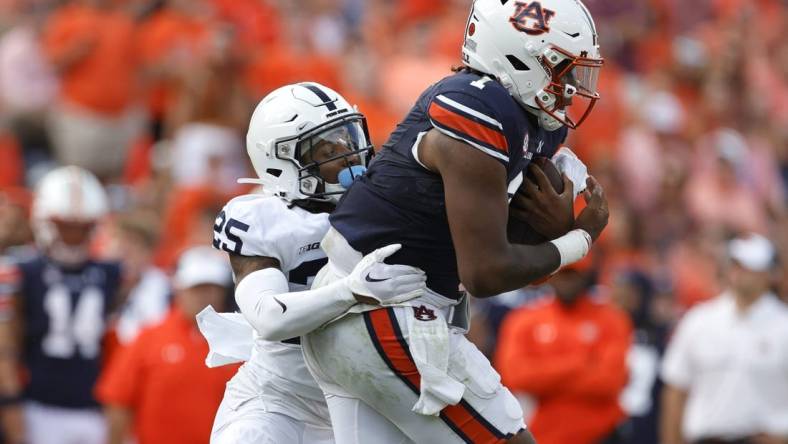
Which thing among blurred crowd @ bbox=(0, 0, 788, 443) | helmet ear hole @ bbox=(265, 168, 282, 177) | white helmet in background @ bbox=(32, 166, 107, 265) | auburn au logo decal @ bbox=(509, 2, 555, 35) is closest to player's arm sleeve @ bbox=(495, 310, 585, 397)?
blurred crowd @ bbox=(0, 0, 788, 443)

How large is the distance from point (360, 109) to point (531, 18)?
6.01 metres

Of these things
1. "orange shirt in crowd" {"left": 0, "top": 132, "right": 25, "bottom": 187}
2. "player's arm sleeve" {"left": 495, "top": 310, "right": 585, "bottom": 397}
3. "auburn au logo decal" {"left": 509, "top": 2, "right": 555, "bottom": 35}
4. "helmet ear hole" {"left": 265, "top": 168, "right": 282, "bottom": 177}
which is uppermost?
"auburn au logo decal" {"left": 509, "top": 2, "right": 555, "bottom": 35}

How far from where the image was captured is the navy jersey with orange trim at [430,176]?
13.3ft

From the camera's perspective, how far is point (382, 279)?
415 centimetres

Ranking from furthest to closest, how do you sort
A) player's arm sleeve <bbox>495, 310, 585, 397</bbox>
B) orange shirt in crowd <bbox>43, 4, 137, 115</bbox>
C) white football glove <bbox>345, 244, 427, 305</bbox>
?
orange shirt in crowd <bbox>43, 4, 137, 115</bbox>
player's arm sleeve <bbox>495, 310, 585, 397</bbox>
white football glove <bbox>345, 244, 427, 305</bbox>

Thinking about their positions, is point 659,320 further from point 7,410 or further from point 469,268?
point 469,268

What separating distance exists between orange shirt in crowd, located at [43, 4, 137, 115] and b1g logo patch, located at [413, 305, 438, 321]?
6.59 metres

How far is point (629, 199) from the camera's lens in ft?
35.9

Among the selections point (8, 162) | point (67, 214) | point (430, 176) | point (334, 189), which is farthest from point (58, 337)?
point (430, 176)

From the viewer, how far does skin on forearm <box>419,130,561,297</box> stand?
3.99 m

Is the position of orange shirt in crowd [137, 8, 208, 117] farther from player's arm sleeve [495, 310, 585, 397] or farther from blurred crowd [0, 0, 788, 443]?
player's arm sleeve [495, 310, 585, 397]

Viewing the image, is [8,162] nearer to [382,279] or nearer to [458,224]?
[382,279]

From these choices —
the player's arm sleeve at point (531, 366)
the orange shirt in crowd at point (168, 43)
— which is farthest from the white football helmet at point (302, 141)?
the orange shirt in crowd at point (168, 43)

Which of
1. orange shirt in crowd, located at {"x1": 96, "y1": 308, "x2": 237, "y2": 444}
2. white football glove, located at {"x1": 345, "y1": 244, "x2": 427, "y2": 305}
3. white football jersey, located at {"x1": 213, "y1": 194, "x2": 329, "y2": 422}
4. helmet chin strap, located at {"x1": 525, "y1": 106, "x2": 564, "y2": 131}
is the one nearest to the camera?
white football glove, located at {"x1": 345, "y1": 244, "x2": 427, "y2": 305}
